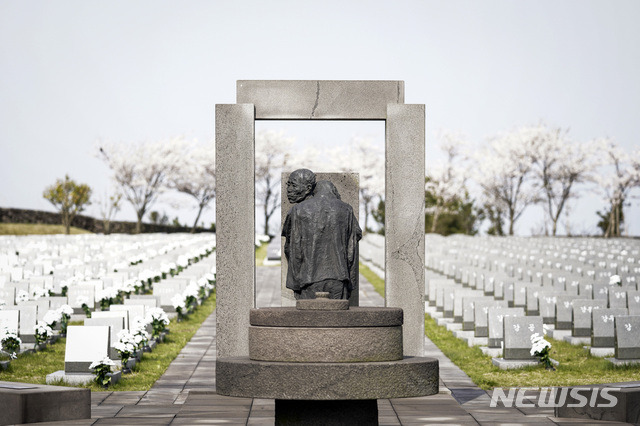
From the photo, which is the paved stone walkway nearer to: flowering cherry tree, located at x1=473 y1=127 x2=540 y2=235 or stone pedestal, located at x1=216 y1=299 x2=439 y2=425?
stone pedestal, located at x1=216 y1=299 x2=439 y2=425

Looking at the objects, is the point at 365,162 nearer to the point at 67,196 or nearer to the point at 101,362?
the point at 67,196

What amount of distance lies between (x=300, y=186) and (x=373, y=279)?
70.6 feet

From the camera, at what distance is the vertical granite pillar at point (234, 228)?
11.3 metres

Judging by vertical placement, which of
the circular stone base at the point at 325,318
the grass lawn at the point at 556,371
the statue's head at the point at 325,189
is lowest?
the grass lawn at the point at 556,371

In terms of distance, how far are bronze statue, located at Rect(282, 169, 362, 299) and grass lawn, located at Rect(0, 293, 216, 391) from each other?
384 cm

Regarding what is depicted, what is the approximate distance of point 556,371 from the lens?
12859mm

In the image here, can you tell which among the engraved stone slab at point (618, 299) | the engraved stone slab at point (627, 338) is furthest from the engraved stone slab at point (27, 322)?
the engraved stone slab at point (618, 299)

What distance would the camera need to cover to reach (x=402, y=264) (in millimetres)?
11516

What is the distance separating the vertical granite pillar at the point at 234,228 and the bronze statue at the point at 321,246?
2211 millimetres

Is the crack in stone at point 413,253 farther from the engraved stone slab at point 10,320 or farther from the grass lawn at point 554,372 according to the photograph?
the engraved stone slab at point 10,320

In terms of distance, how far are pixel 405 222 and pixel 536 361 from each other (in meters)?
3.40

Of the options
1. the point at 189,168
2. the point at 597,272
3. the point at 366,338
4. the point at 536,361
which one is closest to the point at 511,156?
the point at 189,168

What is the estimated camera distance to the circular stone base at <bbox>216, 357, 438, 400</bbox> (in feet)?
23.0

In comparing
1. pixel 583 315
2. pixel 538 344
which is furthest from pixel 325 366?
pixel 583 315
